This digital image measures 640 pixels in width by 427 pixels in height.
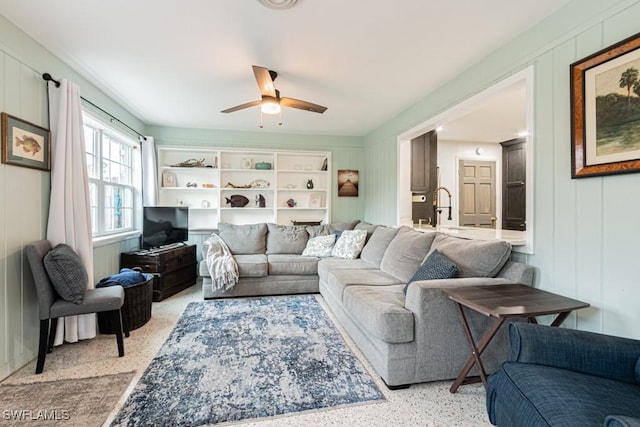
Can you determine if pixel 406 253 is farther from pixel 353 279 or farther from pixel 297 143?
pixel 297 143

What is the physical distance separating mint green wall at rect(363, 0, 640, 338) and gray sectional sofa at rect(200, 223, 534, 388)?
11.5 inches

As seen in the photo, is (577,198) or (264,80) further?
(264,80)

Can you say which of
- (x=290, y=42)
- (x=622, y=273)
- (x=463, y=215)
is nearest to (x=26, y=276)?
(x=290, y=42)

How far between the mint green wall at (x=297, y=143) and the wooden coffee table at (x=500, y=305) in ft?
12.2

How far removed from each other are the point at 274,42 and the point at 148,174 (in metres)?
3.22

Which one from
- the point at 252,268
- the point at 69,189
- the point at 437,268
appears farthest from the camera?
the point at 252,268

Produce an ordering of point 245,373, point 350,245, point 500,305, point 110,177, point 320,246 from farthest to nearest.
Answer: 1. point 320,246
2. point 350,245
3. point 110,177
4. point 245,373
5. point 500,305

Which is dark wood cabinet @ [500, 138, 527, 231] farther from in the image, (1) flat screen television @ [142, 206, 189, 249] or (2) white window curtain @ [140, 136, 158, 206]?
(2) white window curtain @ [140, 136, 158, 206]

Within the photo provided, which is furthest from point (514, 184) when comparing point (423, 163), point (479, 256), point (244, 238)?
point (244, 238)

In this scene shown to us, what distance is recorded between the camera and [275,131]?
527cm

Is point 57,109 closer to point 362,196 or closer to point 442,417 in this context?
point 442,417

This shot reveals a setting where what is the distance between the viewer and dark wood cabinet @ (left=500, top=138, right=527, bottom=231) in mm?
5605

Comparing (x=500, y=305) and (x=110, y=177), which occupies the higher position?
(x=110, y=177)

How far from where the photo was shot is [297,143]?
17.9ft
